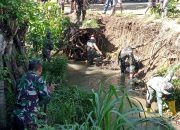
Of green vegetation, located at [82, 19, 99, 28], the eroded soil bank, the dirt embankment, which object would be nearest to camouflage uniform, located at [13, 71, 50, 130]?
the eroded soil bank

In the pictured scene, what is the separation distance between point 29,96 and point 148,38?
420 inches

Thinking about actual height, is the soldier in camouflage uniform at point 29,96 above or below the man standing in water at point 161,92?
above

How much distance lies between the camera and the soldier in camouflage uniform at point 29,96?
6294mm

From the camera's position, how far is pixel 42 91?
6.44 meters

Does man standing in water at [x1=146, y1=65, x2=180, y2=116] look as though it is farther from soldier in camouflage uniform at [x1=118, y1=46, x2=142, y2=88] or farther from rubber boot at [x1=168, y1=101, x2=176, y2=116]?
soldier in camouflage uniform at [x1=118, y1=46, x2=142, y2=88]

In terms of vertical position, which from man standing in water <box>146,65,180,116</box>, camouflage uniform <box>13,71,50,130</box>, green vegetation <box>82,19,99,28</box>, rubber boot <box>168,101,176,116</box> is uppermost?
camouflage uniform <box>13,71,50,130</box>

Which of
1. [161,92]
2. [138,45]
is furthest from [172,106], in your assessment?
[138,45]

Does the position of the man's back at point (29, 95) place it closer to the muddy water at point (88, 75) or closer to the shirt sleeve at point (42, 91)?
the shirt sleeve at point (42, 91)

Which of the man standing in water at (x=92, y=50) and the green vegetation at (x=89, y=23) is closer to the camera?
the man standing in water at (x=92, y=50)

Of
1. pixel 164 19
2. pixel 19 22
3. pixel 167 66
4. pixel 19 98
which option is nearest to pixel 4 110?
pixel 19 98

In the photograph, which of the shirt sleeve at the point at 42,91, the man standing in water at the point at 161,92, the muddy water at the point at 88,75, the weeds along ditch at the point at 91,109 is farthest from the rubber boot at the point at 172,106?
the shirt sleeve at the point at 42,91

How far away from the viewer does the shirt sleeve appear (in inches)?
250

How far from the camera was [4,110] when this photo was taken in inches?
277

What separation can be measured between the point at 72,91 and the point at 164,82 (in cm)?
240
